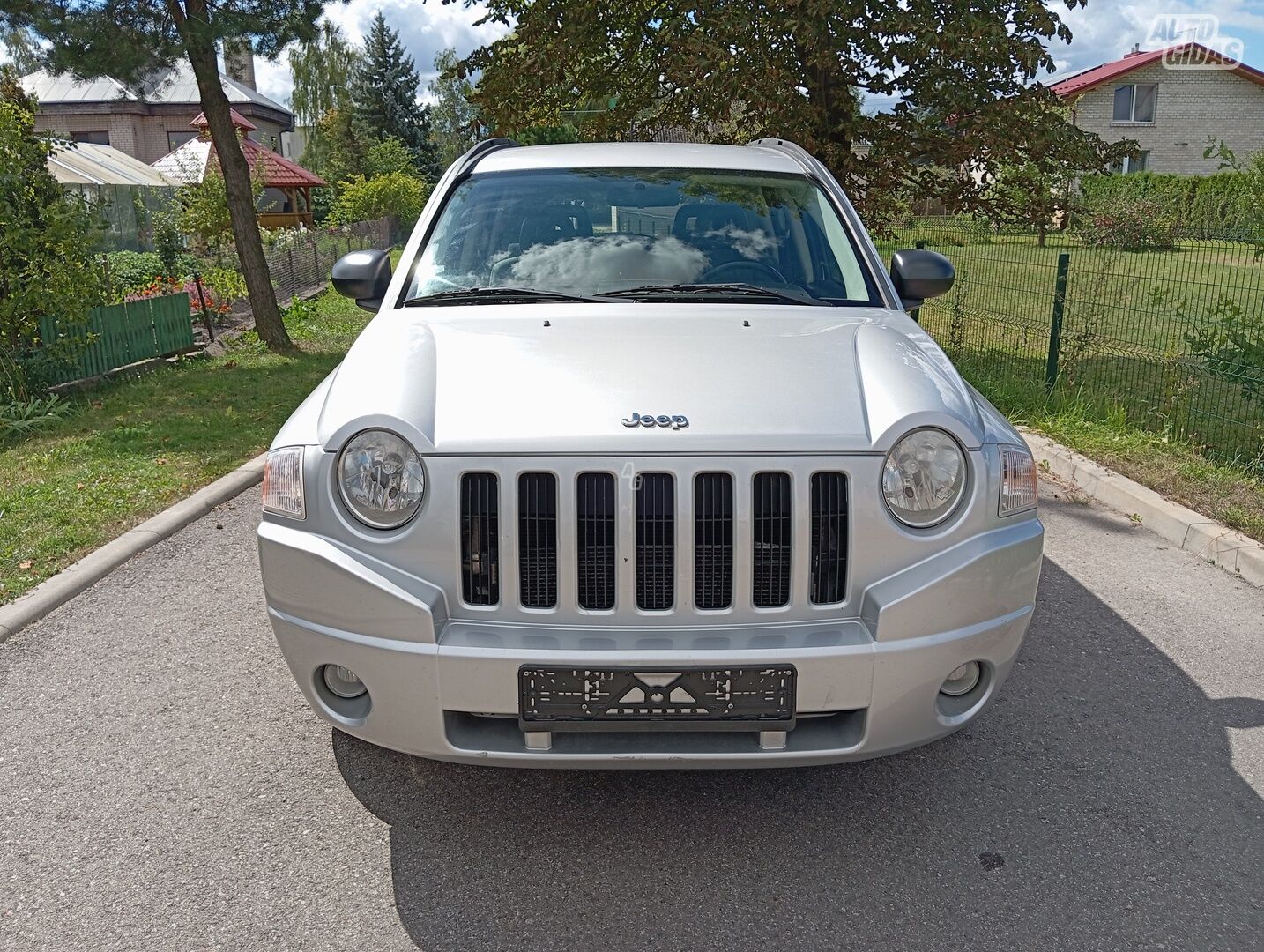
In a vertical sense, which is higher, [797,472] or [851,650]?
[797,472]

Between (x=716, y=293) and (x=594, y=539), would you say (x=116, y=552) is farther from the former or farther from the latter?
(x=594, y=539)

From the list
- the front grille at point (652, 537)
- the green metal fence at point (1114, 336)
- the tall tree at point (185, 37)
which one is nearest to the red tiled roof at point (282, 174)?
the tall tree at point (185, 37)

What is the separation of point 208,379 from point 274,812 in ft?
27.9

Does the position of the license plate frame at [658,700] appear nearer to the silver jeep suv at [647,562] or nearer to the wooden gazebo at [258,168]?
the silver jeep suv at [647,562]

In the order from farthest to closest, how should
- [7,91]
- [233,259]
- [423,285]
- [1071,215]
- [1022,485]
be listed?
1. [233,259]
2. [1071,215]
3. [7,91]
4. [423,285]
5. [1022,485]

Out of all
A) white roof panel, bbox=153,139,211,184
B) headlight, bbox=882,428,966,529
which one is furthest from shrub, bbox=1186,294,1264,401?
white roof panel, bbox=153,139,211,184

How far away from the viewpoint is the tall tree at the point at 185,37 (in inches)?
436

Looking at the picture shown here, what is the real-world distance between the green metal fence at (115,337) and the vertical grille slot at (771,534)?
8733mm

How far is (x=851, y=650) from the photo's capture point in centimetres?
275

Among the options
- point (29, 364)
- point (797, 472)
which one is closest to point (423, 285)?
point (797, 472)

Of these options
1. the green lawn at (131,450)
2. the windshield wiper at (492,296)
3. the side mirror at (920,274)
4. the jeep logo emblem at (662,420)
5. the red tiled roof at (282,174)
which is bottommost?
the green lawn at (131,450)

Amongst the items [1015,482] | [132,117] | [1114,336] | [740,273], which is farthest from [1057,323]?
[132,117]

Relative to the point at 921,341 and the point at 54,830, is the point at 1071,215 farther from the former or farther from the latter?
the point at 54,830

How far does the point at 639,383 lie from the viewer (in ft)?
9.92
